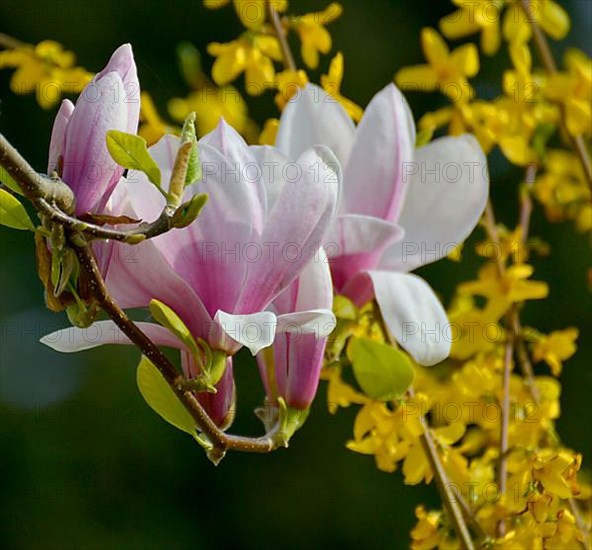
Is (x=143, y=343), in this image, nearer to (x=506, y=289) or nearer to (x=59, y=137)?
(x=59, y=137)

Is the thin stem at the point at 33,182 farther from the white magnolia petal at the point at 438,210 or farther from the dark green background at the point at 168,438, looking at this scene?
the dark green background at the point at 168,438

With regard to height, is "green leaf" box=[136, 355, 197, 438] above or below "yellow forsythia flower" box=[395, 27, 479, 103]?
above

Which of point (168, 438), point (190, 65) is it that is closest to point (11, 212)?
point (190, 65)

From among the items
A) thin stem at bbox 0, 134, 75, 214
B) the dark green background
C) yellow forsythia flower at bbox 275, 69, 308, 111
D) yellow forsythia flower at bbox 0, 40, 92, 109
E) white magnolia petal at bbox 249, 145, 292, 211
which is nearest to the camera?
thin stem at bbox 0, 134, 75, 214

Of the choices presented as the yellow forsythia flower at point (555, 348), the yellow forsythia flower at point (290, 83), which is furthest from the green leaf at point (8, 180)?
the yellow forsythia flower at point (555, 348)

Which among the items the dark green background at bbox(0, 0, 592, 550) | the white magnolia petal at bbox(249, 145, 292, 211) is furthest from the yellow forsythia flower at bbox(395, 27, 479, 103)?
the dark green background at bbox(0, 0, 592, 550)

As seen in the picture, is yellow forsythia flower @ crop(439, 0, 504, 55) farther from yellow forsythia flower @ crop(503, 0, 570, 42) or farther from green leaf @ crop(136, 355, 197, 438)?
green leaf @ crop(136, 355, 197, 438)
